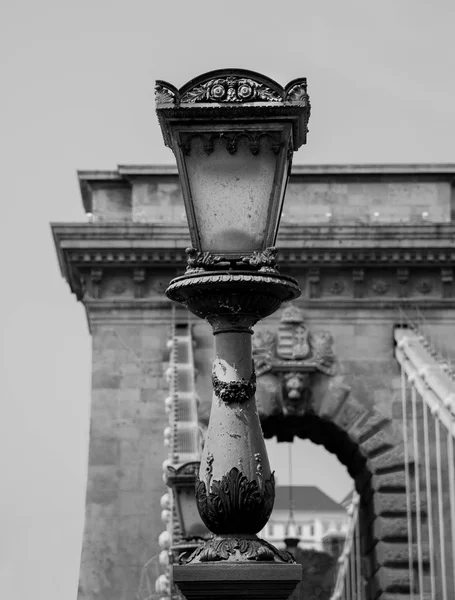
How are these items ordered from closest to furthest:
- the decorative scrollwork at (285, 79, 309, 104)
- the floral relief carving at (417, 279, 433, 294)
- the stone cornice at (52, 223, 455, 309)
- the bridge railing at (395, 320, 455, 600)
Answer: the decorative scrollwork at (285, 79, 309, 104) → the bridge railing at (395, 320, 455, 600) → the stone cornice at (52, 223, 455, 309) → the floral relief carving at (417, 279, 433, 294)

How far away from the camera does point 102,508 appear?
26453mm

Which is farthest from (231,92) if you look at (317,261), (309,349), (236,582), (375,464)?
(317,261)

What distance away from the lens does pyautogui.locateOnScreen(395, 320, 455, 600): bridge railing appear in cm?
2519

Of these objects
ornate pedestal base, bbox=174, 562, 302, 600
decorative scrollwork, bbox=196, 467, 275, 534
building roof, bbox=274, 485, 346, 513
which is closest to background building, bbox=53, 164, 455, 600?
decorative scrollwork, bbox=196, 467, 275, 534

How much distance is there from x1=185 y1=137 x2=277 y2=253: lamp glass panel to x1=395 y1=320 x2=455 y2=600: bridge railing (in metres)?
17.8

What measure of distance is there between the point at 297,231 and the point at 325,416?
9.35ft

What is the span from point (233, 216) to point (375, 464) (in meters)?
19.8

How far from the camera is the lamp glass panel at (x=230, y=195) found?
6.94 meters

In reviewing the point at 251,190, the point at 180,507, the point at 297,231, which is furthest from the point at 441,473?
the point at 251,190

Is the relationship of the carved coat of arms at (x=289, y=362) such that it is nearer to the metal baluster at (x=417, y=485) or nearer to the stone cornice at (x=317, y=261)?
the stone cornice at (x=317, y=261)

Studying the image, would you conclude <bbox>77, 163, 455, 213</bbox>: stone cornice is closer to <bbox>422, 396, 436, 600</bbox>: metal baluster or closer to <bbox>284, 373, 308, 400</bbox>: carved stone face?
<bbox>284, 373, 308, 400</bbox>: carved stone face

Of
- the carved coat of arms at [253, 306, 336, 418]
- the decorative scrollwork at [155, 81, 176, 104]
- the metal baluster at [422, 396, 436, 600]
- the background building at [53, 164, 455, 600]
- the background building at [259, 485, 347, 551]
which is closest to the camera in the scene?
the decorative scrollwork at [155, 81, 176, 104]

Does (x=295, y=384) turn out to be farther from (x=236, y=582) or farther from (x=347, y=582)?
(x=236, y=582)

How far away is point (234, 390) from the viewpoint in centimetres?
679
